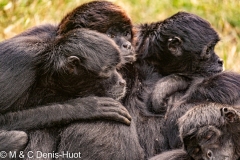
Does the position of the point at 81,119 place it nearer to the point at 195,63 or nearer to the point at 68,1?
the point at 195,63

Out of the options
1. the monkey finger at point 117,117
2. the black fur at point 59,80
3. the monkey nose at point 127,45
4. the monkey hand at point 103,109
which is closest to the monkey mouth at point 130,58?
the monkey nose at point 127,45

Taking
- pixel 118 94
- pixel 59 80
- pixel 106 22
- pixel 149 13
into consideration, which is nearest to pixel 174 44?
pixel 106 22

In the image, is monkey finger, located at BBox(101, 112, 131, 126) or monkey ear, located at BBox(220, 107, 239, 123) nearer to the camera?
monkey ear, located at BBox(220, 107, 239, 123)

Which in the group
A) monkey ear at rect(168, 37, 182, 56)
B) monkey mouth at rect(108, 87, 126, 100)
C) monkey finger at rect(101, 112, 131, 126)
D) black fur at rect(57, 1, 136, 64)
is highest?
black fur at rect(57, 1, 136, 64)

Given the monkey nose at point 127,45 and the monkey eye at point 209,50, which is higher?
the monkey nose at point 127,45

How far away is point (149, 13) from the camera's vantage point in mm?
11258

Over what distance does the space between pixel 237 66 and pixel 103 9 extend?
3606mm

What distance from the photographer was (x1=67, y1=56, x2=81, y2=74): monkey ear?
638 cm

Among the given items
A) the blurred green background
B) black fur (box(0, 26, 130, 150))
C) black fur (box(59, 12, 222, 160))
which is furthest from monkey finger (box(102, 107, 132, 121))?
the blurred green background

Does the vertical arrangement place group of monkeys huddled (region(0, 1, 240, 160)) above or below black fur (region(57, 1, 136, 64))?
below

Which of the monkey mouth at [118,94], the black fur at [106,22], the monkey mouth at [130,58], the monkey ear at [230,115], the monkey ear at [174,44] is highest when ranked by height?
the black fur at [106,22]

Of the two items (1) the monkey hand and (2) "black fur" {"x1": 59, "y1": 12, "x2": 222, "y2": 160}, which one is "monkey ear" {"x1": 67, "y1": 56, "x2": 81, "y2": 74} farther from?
(2) "black fur" {"x1": 59, "y1": 12, "x2": 222, "y2": 160}

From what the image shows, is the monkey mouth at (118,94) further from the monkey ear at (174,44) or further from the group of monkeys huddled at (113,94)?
the monkey ear at (174,44)

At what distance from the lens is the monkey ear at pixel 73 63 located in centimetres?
638
